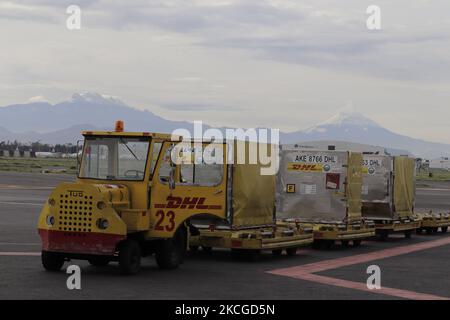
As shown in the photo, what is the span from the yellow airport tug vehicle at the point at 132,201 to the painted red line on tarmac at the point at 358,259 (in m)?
1.77

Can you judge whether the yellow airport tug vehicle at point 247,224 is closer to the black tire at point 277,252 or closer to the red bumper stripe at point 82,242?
the black tire at point 277,252

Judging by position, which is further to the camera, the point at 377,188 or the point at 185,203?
the point at 377,188

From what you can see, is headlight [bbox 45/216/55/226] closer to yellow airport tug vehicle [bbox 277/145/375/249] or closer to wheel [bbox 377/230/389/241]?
yellow airport tug vehicle [bbox 277/145/375/249]

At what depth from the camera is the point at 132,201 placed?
14477 millimetres

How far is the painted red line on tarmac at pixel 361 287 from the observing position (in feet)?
40.8

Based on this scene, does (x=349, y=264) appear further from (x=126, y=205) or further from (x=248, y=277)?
(x=126, y=205)

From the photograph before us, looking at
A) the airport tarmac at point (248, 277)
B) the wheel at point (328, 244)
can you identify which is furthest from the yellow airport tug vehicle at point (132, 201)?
the wheel at point (328, 244)

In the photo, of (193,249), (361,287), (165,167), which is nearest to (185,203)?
(165,167)

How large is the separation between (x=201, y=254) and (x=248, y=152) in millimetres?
2566

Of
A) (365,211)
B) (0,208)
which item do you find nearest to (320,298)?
(365,211)

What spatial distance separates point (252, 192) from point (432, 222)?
10.5 meters

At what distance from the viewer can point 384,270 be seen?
15.9 m

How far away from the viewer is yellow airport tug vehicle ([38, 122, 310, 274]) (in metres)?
13.7
